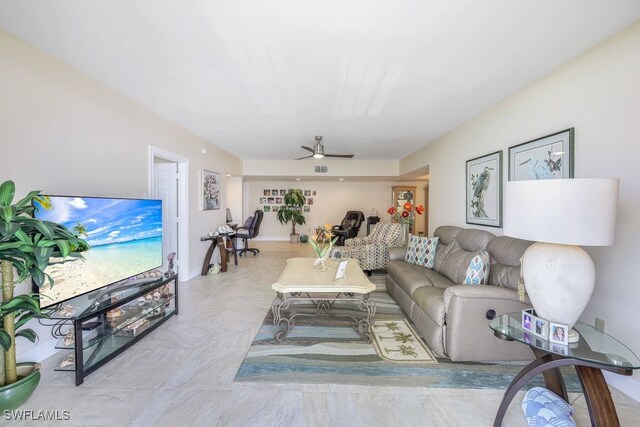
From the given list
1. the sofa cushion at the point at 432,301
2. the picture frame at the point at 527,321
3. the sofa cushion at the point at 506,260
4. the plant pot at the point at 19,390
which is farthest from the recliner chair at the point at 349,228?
the plant pot at the point at 19,390

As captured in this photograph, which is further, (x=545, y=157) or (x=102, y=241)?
(x=545, y=157)

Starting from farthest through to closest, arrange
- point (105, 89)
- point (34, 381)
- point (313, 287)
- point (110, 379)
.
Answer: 1. point (105, 89)
2. point (313, 287)
3. point (110, 379)
4. point (34, 381)

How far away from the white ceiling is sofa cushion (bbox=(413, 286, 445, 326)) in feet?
6.49

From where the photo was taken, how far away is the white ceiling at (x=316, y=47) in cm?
156

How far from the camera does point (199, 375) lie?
1965 mm

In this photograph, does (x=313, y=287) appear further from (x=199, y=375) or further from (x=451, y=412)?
(x=451, y=412)

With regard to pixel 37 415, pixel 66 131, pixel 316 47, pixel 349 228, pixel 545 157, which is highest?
pixel 316 47

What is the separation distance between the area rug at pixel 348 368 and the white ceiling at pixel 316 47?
2.41 meters

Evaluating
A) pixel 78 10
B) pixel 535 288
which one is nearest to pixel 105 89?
pixel 78 10

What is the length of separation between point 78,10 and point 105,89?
1.23m

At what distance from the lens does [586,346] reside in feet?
4.52

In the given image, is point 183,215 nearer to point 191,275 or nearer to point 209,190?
point 209,190

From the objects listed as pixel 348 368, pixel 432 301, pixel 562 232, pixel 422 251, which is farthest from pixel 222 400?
pixel 422 251

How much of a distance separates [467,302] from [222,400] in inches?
74.6
